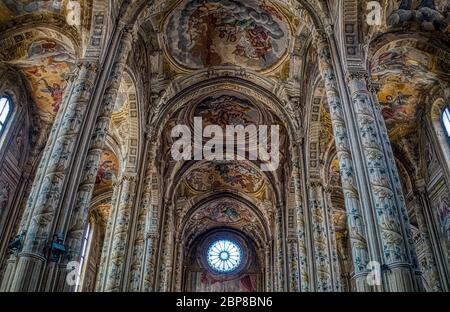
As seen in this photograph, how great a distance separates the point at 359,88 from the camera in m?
9.51

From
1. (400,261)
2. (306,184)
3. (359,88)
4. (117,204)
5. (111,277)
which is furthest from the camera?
(306,184)

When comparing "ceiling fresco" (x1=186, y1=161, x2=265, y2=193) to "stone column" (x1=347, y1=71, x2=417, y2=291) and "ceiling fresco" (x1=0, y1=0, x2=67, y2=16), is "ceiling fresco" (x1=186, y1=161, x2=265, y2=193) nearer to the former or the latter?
"ceiling fresco" (x1=0, y1=0, x2=67, y2=16)

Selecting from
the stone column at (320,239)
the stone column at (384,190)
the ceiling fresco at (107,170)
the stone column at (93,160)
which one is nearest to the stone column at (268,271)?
the ceiling fresco at (107,170)

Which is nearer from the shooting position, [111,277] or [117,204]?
[111,277]

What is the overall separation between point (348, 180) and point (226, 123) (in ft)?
38.9

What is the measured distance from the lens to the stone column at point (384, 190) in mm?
6750

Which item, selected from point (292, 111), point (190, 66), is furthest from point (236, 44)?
point (292, 111)

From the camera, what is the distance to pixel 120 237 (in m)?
12.5

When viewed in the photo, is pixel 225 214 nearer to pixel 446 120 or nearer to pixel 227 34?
pixel 227 34

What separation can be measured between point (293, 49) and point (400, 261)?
10222 millimetres

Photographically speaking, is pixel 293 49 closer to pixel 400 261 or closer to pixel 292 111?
pixel 292 111

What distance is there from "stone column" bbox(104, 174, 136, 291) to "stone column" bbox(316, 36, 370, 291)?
7050mm

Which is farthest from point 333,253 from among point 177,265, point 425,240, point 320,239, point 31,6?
point 177,265

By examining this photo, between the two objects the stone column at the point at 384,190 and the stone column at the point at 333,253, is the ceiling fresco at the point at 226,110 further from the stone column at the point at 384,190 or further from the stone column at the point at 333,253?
the stone column at the point at 384,190
